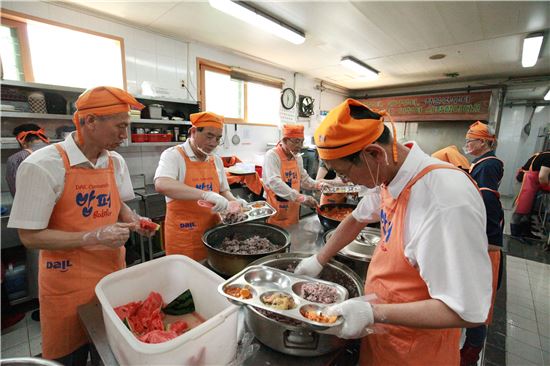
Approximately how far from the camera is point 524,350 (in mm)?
2639

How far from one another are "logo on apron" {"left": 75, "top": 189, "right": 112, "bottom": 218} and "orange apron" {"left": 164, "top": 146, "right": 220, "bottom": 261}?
657 millimetres

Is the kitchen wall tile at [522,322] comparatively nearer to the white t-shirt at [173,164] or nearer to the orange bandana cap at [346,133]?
the orange bandana cap at [346,133]

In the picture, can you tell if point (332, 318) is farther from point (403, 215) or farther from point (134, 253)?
point (134, 253)

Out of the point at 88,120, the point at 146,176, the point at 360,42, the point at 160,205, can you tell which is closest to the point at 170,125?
the point at 146,176

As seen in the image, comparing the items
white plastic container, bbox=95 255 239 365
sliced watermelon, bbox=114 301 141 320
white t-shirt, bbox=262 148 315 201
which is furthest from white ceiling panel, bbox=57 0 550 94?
A: sliced watermelon, bbox=114 301 141 320

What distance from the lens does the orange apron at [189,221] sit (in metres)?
2.16

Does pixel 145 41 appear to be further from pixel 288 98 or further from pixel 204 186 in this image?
pixel 288 98

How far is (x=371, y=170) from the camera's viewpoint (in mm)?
970

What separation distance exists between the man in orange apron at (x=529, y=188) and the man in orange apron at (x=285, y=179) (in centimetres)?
553

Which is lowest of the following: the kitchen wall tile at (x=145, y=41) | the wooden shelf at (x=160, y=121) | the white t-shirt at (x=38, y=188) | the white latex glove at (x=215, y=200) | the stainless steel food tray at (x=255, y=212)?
the stainless steel food tray at (x=255, y=212)

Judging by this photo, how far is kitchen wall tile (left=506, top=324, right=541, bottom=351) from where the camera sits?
9.01 ft

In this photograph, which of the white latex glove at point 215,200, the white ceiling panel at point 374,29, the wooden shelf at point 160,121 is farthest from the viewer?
the wooden shelf at point 160,121

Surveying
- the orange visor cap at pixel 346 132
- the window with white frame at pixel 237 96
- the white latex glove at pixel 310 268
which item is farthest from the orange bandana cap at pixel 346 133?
the window with white frame at pixel 237 96

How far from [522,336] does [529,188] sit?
13.3ft
